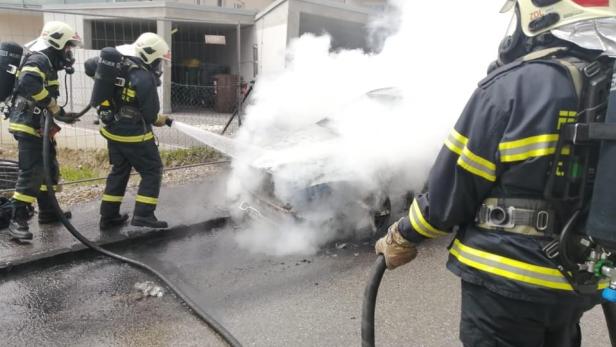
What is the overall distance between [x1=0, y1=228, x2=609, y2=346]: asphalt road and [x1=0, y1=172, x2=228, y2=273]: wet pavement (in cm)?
18

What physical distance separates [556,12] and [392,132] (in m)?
3.13

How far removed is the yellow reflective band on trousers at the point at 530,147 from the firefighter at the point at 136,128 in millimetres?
3945

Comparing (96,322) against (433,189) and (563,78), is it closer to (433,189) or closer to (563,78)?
(433,189)

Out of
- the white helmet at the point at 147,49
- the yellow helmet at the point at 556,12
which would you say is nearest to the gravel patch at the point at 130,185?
the white helmet at the point at 147,49

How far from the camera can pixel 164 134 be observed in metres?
10.1

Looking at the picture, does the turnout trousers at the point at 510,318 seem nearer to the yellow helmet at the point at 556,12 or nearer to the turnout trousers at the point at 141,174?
the yellow helmet at the point at 556,12

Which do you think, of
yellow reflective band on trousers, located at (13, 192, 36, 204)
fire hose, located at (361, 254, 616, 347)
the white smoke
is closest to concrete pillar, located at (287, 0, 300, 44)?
the white smoke

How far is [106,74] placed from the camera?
4473 mm

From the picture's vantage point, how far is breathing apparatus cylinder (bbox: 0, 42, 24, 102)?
4457 millimetres

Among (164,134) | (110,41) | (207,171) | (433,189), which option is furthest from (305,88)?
(110,41)

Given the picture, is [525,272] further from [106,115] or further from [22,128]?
[22,128]

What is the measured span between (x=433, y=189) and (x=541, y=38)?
0.70m

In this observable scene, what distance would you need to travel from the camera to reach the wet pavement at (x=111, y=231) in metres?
4.27

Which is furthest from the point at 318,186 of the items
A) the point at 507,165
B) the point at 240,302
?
the point at 507,165
